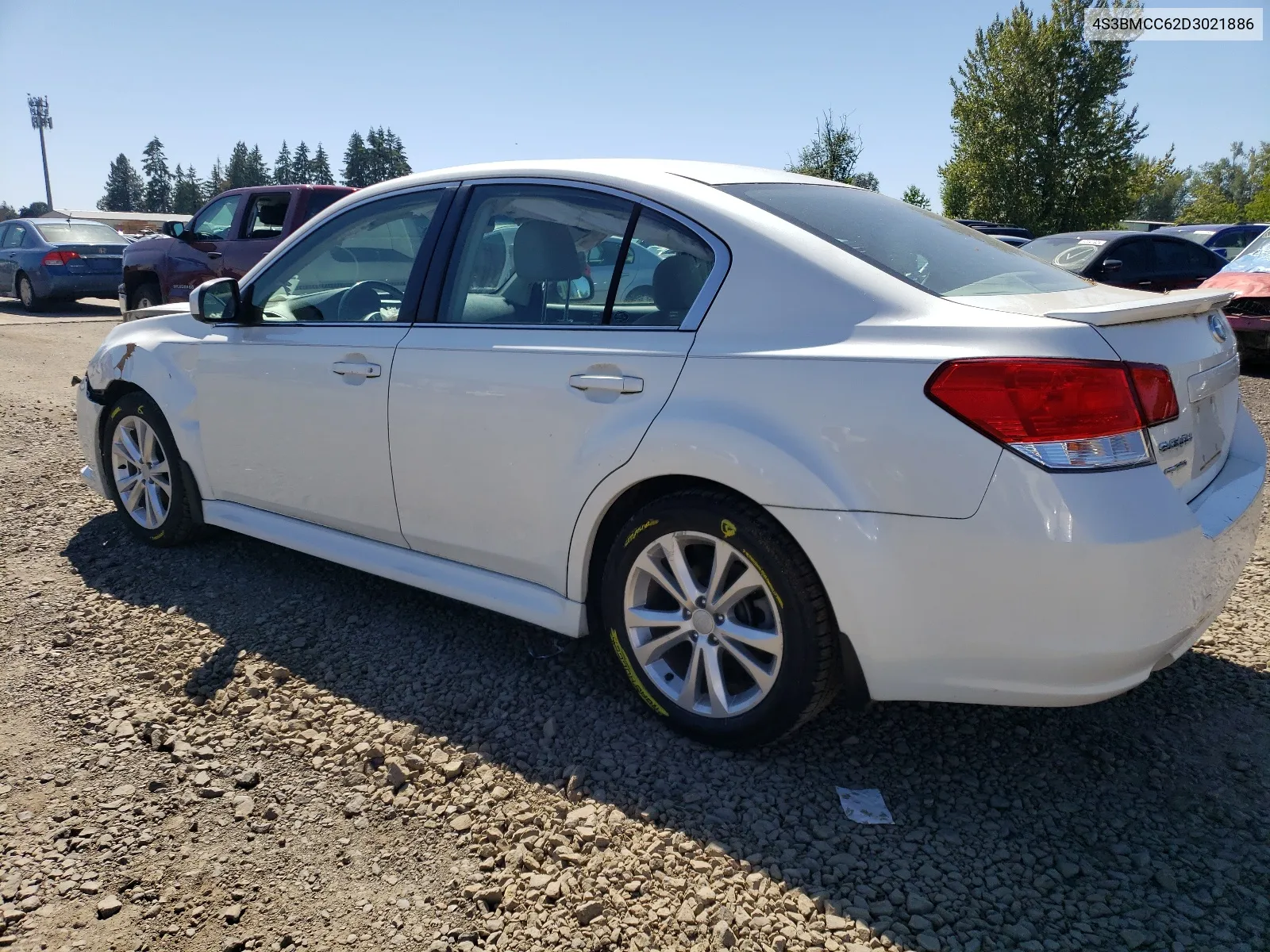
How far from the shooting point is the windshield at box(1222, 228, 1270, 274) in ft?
34.5

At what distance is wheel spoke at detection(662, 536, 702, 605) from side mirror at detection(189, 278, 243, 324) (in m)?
2.34

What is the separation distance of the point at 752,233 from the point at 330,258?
206cm

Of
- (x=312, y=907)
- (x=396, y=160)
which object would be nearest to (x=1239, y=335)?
(x=312, y=907)

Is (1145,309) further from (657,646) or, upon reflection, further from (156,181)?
(156,181)

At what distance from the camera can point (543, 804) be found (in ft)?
9.04

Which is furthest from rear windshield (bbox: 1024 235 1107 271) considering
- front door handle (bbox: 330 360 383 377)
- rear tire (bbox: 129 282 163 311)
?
rear tire (bbox: 129 282 163 311)

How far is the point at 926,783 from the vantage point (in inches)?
113

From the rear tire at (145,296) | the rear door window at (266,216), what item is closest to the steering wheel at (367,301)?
the rear door window at (266,216)

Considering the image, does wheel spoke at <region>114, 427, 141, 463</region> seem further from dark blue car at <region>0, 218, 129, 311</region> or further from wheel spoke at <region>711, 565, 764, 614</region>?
dark blue car at <region>0, 218, 129, 311</region>

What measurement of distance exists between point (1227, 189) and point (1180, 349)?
126 metres

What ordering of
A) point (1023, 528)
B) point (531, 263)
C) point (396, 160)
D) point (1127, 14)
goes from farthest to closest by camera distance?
point (396, 160), point (1127, 14), point (531, 263), point (1023, 528)

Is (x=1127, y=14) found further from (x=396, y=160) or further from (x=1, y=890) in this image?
(x=396, y=160)

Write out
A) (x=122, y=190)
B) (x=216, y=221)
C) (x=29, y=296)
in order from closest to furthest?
(x=216, y=221)
(x=29, y=296)
(x=122, y=190)

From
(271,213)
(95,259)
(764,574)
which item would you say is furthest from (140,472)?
(95,259)
